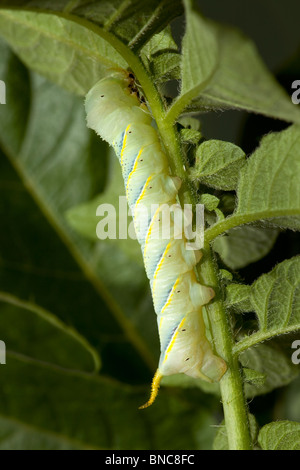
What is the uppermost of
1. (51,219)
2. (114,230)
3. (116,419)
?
(51,219)

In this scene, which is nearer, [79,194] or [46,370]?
[46,370]

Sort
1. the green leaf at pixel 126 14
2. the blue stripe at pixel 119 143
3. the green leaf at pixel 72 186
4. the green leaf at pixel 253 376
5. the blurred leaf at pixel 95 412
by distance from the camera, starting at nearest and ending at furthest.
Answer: the green leaf at pixel 126 14 < the green leaf at pixel 253 376 < the blue stripe at pixel 119 143 < the blurred leaf at pixel 95 412 < the green leaf at pixel 72 186

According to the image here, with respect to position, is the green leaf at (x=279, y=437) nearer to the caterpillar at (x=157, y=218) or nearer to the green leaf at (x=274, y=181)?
the caterpillar at (x=157, y=218)

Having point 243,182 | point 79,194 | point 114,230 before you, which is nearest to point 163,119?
point 243,182

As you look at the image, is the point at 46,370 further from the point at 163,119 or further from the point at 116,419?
the point at 163,119

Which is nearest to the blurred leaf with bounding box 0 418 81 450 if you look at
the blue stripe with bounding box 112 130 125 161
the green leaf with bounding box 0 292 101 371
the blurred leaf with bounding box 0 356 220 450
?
the blurred leaf with bounding box 0 356 220 450

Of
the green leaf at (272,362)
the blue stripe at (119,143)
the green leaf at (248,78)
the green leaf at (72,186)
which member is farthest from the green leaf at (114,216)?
the green leaf at (248,78)
